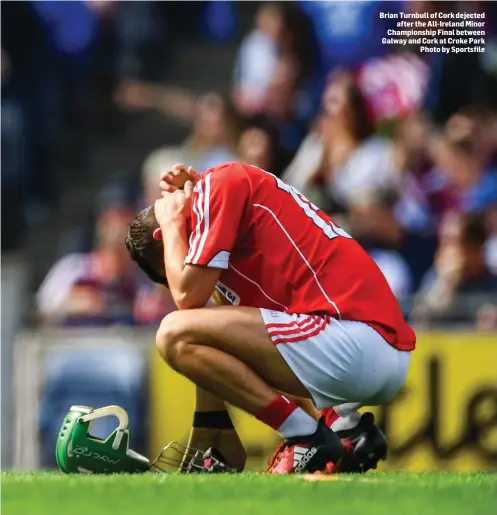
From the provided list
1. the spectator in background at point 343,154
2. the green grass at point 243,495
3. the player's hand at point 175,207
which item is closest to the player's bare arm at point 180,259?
the player's hand at point 175,207

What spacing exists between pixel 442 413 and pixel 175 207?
323 centimetres

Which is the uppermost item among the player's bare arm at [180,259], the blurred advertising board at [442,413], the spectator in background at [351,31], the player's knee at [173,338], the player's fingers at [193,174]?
the spectator in background at [351,31]

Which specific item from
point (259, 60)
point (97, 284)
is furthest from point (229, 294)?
point (259, 60)

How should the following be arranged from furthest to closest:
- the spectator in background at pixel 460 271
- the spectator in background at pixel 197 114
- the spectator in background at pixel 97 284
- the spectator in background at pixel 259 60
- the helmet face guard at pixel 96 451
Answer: the spectator in background at pixel 259 60, the spectator in background at pixel 197 114, the spectator in background at pixel 97 284, the spectator in background at pixel 460 271, the helmet face guard at pixel 96 451

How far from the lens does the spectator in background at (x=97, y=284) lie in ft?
28.1

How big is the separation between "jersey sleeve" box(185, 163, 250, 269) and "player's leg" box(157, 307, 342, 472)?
22 centimetres

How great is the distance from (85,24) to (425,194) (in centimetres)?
340

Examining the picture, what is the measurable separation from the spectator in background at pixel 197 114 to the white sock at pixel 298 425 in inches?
196

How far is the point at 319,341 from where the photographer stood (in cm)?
488

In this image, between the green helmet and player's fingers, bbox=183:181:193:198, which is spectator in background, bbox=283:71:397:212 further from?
the green helmet

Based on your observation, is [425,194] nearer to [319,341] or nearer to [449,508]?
[319,341]

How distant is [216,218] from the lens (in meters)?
4.85

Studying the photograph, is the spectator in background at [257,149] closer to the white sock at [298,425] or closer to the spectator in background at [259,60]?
the spectator in background at [259,60]

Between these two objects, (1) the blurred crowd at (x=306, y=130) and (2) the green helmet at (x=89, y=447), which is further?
(1) the blurred crowd at (x=306, y=130)
